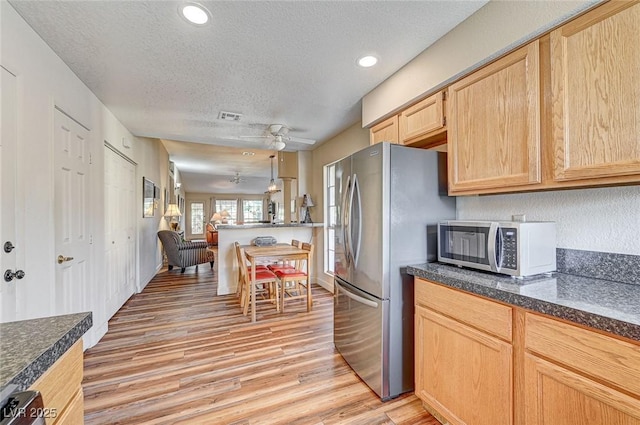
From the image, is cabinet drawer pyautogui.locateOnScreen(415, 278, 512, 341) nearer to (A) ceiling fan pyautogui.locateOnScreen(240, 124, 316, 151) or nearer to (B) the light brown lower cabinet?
(B) the light brown lower cabinet

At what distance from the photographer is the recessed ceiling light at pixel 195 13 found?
155 cm

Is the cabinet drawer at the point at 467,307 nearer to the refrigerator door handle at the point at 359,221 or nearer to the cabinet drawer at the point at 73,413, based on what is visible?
the refrigerator door handle at the point at 359,221

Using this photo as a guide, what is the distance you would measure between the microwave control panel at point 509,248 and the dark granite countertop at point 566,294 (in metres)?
0.08

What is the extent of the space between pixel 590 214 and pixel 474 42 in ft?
3.92

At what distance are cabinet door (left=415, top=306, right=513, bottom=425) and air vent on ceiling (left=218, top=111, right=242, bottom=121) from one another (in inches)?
112

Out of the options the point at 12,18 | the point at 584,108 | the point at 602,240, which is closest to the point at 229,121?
the point at 12,18

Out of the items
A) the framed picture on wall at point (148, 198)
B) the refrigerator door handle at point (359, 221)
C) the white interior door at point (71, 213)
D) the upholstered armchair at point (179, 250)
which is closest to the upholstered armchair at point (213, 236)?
the upholstered armchair at point (179, 250)

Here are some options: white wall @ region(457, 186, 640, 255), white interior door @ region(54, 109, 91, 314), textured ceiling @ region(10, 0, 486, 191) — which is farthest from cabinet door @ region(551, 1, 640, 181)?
white interior door @ region(54, 109, 91, 314)

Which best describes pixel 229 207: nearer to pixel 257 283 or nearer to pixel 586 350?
pixel 257 283

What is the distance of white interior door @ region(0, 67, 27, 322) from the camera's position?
1.48m

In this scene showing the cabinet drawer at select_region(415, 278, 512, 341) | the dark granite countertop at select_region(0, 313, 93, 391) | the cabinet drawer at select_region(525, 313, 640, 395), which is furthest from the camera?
the cabinet drawer at select_region(415, 278, 512, 341)

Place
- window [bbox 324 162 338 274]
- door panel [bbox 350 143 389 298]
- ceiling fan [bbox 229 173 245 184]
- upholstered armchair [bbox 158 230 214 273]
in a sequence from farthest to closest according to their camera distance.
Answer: ceiling fan [bbox 229 173 245 184]
upholstered armchair [bbox 158 230 214 273]
window [bbox 324 162 338 274]
door panel [bbox 350 143 389 298]

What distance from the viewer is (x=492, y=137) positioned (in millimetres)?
1601

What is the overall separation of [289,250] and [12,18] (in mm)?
3039
